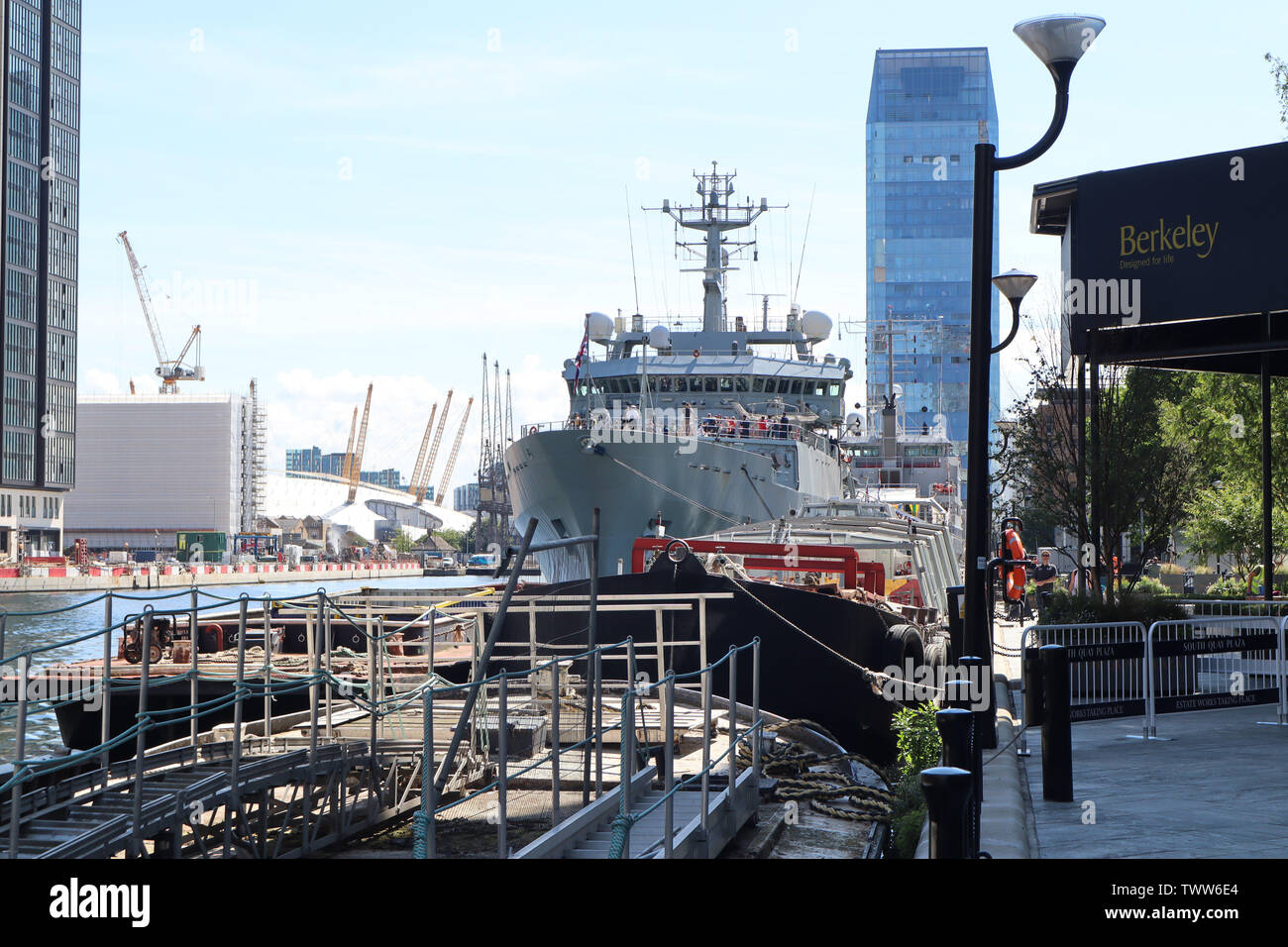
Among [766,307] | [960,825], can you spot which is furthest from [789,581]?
A: [766,307]

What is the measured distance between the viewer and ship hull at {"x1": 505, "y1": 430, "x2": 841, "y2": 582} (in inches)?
1259

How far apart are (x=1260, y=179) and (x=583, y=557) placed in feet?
61.0

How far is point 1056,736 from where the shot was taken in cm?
943

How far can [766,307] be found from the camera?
47.1m

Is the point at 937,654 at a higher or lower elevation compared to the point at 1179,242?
lower

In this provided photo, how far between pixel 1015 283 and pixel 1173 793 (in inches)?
255

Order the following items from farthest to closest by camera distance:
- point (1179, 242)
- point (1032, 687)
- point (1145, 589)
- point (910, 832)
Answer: point (1145, 589), point (1179, 242), point (1032, 687), point (910, 832)

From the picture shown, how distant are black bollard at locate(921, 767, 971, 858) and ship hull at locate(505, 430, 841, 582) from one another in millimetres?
25555

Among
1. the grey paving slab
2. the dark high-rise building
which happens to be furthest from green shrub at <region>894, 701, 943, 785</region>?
the dark high-rise building

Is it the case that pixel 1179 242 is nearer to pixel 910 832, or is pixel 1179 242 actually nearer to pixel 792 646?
pixel 792 646

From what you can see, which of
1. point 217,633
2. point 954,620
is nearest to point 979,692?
point 954,620

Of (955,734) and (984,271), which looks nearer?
(955,734)
